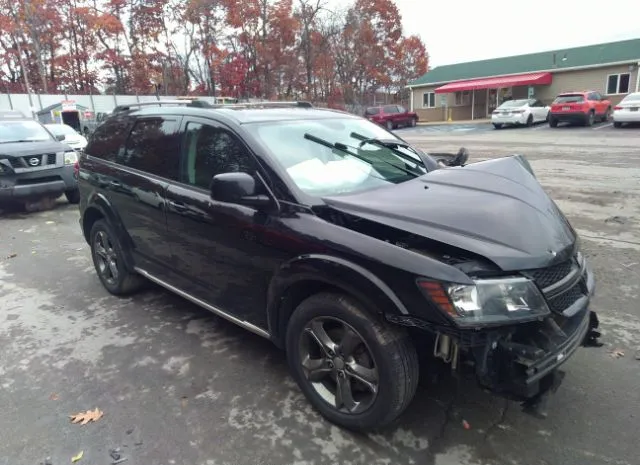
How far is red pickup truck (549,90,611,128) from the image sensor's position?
2325cm

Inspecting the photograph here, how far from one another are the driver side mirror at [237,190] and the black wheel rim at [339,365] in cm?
79

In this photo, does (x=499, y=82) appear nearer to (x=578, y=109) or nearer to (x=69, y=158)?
(x=578, y=109)

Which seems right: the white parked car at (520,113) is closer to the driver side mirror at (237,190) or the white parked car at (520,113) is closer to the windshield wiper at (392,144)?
the windshield wiper at (392,144)

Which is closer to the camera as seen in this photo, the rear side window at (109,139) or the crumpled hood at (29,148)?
the rear side window at (109,139)

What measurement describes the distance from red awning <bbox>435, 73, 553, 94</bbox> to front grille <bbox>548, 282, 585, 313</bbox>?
3473 centimetres

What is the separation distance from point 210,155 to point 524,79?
35.4 meters

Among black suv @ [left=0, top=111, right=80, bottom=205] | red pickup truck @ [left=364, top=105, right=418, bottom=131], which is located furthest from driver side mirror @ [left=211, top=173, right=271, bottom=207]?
red pickup truck @ [left=364, top=105, right=418, bottom=131]

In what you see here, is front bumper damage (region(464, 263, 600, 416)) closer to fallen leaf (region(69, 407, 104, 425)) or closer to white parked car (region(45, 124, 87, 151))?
fallen leaf (region(69, 407, 104, 425))

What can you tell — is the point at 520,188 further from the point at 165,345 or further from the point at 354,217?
the point at 165,345

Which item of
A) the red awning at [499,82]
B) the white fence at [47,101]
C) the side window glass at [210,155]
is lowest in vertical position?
the side window glass at [210,155]

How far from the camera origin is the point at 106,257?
15.6ft

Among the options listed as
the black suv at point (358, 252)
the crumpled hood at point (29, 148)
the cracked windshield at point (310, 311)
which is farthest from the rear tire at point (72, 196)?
the black suv at point (358, 252)

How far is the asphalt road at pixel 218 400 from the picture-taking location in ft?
8.43

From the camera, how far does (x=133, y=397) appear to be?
Answer: 10.2 feet
